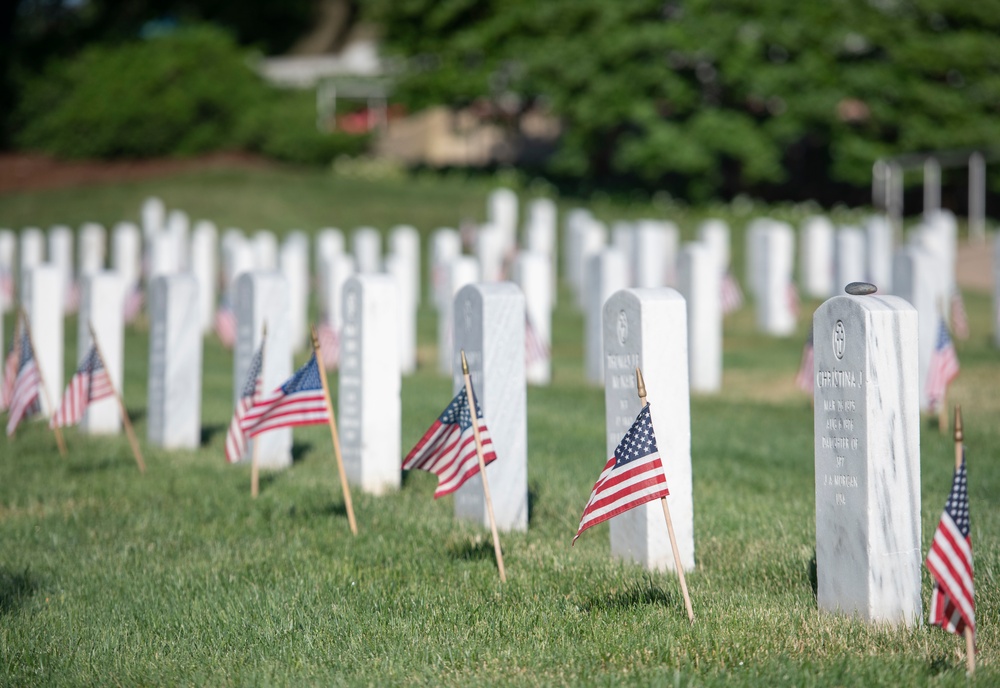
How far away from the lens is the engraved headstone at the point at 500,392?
791 cm

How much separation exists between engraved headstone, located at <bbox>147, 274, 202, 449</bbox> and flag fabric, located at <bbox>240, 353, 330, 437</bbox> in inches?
119

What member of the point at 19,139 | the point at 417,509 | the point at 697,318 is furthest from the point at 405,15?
the point at 417,509

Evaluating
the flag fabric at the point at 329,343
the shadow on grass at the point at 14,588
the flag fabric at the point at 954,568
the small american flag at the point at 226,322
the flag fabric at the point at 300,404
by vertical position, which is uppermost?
the small american flag at the point at 226,322

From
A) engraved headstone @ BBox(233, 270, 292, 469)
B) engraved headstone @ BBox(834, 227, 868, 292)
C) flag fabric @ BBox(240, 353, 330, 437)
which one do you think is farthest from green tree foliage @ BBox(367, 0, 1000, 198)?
flag fabric @ BBox(240, 353, 330, 437)

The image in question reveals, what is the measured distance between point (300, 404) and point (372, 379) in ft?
4.10

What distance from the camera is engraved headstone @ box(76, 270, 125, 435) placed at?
11.7 m

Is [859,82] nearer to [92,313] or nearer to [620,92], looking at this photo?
[620,92]

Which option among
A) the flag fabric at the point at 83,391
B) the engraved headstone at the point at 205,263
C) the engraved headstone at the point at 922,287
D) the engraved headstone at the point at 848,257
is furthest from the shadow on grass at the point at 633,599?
the engraved headstone at the point at 848,257

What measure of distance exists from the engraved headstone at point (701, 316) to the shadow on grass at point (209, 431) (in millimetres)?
4895

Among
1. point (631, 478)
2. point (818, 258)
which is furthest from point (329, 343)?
point (818, 258)

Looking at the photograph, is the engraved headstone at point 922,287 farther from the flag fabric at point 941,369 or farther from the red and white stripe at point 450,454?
the red and white stripe at point 450,454

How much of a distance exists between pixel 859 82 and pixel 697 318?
2102cm

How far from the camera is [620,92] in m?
34.3

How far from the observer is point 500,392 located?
794 cm
